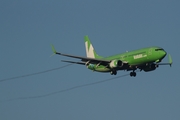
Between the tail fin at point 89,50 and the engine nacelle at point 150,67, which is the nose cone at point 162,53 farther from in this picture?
the tail fin at point 89,50

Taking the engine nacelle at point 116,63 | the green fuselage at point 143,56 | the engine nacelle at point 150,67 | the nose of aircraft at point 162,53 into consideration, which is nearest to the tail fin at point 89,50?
the engine nacelle at point 116,63

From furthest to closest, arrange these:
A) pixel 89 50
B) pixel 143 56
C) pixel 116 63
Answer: pixel 89 50, pixel 116 63, pixel 143 56

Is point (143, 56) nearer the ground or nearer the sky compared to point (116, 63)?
nearer the sky

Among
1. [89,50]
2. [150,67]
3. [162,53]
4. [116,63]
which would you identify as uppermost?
[89,50]

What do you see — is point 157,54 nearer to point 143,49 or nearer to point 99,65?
point 143,49

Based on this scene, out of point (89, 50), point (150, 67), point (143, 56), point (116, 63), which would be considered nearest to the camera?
point (143, 56)

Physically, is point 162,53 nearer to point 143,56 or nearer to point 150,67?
point 143,56

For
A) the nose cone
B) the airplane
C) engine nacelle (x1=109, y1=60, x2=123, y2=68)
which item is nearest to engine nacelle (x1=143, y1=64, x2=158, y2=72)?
the airplane

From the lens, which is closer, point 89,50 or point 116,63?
point 116,63

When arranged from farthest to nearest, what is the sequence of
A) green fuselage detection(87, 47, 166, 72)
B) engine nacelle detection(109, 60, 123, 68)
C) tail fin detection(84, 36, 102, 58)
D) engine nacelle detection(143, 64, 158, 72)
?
tail fin detection(84, 36, 102, 58), engine nacelle detection(143, 64, 158, 72), engine nacelle detection(109, 60, 123, 68), green fuselage detection(87, 47, 166, 72)

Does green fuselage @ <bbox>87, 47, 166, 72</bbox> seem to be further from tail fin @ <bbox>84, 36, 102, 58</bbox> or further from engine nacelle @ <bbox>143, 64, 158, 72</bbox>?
tail fin @ <bbox>84, 36, 102, 58</bbox>

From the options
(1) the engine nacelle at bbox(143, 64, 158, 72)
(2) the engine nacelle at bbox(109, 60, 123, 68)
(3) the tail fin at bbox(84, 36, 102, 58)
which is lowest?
(1) the engine nacelle at bbox(143, 64, 158, 72)

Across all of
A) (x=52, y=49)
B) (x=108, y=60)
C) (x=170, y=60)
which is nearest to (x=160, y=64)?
(x=170, y=60)

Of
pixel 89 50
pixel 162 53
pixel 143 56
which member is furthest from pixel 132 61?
pixel 89 50
